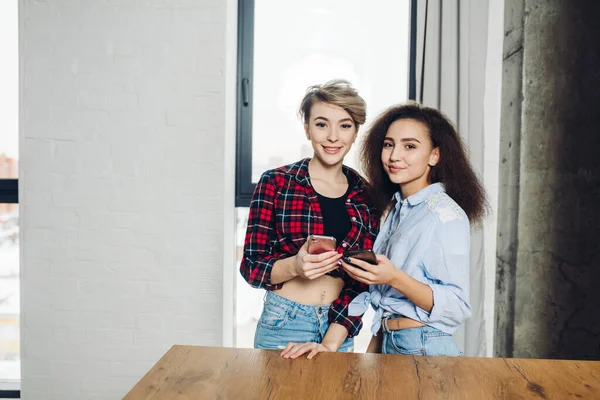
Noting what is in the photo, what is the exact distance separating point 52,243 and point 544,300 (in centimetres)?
234

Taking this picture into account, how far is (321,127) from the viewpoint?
1609mm

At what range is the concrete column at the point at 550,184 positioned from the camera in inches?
85.5

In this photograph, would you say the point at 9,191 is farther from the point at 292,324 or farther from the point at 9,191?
the point at 292,324

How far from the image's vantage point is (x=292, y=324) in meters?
1.57

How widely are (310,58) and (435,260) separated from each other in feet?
5.21

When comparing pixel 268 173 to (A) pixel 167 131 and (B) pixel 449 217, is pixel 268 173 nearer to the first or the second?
(B) pixel 449 217

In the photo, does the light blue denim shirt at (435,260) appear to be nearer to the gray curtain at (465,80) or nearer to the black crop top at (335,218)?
the black crop top at (335,218)

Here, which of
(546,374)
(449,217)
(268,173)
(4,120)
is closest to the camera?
(546,374)

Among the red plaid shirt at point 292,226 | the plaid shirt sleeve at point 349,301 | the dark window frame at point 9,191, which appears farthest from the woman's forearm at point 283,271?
the dark window frame at point 9,191

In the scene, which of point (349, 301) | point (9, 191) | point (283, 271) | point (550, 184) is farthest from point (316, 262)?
point (9, 191)

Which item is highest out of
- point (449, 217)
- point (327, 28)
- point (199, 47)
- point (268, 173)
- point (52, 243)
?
point (327, 28)

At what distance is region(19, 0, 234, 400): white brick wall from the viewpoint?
2271 millimetres

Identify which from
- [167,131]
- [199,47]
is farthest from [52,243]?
[199,47]

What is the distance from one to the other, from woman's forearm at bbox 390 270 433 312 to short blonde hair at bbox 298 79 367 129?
60 cm
